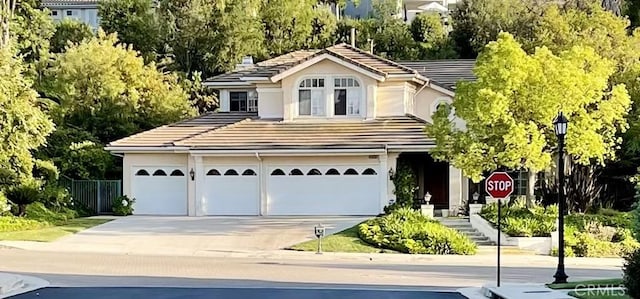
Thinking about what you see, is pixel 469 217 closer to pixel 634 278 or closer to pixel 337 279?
pixel 337 279

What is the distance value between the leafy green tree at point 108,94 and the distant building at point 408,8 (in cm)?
3198

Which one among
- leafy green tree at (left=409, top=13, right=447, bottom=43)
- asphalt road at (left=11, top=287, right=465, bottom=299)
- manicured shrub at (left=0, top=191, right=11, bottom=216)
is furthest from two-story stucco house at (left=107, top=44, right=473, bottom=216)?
leafy green tree at (left=409, top=13, right=447, bottom=43)

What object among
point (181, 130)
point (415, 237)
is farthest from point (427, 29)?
point (415, 237)

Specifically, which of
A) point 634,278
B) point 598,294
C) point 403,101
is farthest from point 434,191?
point 634,278

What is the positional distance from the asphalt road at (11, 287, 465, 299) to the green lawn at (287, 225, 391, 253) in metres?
10.7

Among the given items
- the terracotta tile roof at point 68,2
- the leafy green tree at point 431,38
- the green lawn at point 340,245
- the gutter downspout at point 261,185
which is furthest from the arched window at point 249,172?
the terracotta tile roof at point 68,2

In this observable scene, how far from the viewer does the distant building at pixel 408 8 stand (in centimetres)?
7975

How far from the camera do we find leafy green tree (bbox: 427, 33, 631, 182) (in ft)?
108

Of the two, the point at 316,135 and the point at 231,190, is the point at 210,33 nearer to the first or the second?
the point at 231,190

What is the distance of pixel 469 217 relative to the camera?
1448 inches

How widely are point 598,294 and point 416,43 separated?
1885 inches

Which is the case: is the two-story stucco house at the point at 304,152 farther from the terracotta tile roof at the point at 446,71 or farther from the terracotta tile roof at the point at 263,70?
the terracotta tile roof at the point at 446,71

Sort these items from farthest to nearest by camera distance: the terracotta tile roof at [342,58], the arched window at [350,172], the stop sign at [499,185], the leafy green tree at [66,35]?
the leafy green tree at [66,35] → the terracotta tile roof at [342,58] → the arched window at [350,172] → the stop sign at [499,185]

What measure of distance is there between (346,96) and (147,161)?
29.9 ft
